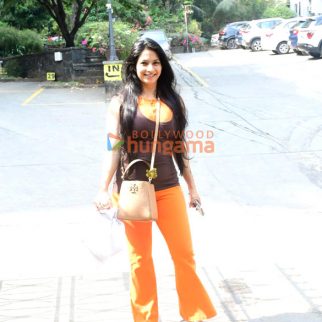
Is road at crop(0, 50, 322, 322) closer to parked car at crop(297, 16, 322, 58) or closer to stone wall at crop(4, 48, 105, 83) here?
stone wall at crop(4, 48, 105, 83)

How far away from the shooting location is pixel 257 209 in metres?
6.95

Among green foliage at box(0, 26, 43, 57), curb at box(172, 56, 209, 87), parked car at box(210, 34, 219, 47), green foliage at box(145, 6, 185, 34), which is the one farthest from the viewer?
parked car at box(210, 34, 219, 47)

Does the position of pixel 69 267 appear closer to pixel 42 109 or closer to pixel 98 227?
pixel 98 227

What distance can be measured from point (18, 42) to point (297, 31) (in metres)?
11.6

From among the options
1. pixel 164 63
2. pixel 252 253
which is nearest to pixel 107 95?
pixel 252 253

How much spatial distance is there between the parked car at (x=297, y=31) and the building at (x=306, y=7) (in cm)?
1919

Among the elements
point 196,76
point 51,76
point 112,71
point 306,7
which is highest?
point 306,7

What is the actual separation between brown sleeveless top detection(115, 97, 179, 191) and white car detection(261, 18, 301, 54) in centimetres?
2896

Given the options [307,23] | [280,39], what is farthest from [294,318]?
[280,39]

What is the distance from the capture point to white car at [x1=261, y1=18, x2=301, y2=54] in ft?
105

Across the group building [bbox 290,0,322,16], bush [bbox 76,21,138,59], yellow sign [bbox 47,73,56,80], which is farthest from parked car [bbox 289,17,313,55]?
building [bbox 290,0,322,16]

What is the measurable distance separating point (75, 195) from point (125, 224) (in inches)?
152

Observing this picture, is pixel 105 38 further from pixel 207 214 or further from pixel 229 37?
pixel 229 37

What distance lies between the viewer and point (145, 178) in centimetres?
390
